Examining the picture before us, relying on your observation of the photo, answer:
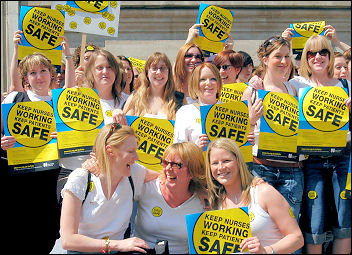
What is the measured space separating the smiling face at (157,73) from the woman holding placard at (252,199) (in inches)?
51.9

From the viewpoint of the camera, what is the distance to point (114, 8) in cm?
598

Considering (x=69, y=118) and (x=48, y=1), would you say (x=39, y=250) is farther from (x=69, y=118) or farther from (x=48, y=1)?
(x=48, y=1)

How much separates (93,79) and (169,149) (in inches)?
55.6

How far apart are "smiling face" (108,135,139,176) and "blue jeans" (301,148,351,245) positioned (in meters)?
1.68

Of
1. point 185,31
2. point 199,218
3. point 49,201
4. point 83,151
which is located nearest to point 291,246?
point 199,218

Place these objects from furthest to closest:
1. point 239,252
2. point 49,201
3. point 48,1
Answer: point 48,1
point 49,201
point 239,252

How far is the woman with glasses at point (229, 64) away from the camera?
563cm

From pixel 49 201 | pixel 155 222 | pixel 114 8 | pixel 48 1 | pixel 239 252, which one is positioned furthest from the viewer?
pixel 48 1

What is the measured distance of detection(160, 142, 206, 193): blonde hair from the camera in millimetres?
4070

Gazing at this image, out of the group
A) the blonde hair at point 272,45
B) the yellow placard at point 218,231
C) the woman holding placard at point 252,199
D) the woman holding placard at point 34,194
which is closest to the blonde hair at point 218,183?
the woman holding placard at point 252,199

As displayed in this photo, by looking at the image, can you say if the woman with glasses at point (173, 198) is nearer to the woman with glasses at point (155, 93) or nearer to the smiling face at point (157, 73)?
the woman with glasses at point (155, 93)

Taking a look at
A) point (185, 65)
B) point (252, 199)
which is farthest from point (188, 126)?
point (252, 199)

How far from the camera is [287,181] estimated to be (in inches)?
180

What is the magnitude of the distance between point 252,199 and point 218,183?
1.03 ft
